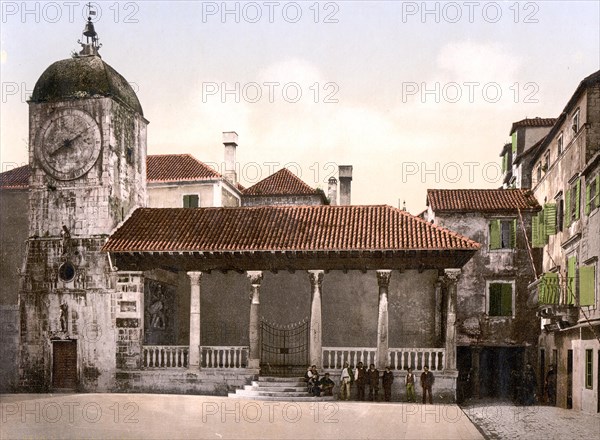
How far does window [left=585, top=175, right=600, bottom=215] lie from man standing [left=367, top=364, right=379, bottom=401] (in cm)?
769

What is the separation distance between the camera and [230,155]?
4109cm

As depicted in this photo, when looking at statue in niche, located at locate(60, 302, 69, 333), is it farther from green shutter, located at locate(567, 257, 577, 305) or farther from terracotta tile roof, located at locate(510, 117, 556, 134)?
terracotta tile roof, located at locate(510, 117, 556, 134)

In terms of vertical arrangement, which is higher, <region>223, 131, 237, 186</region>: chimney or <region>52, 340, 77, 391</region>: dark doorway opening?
<region>223, 131, 237, 186</region>: chimney

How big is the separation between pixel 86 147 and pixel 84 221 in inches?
96.2

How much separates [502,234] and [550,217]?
453cm

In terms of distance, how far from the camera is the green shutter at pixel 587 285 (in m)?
20.9

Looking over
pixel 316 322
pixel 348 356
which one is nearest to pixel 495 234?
pixel 316 322

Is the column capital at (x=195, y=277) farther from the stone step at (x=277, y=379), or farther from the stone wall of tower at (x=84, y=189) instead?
the stone step at (x=277, y=379)

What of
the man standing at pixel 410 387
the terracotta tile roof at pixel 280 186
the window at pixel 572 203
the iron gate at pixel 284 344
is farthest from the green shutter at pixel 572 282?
the terracotta tile roof at pixel 280 186

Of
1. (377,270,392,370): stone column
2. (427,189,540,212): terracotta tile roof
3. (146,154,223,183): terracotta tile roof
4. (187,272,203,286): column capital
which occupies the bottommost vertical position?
(377,270,392,370): stone column

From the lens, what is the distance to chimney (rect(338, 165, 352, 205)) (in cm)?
4028

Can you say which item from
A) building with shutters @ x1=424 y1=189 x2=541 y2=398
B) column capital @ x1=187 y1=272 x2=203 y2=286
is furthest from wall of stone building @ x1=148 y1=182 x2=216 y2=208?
column capital @ x1=187 y1=272 x2=203 y2=286

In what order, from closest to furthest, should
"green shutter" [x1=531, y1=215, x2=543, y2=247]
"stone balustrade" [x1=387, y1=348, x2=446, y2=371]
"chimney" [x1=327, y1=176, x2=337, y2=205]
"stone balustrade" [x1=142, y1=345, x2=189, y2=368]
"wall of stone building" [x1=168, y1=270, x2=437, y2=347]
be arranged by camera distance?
"stone balustrade" [x1=387, y1=348, x2=446, y2=371] < "stone balustrade" [x1=142, y1=345, x2=189, y2=368] < "wall of stone building" [x1=168, y1=270, x2=437, y2=347] < "green shutter" [x1=531, y1=215, x2=543, y2=247] < "chimney" [x1=327, y1=176, x2=337, y2=205]

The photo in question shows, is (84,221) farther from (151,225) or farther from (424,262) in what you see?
(424,262)
